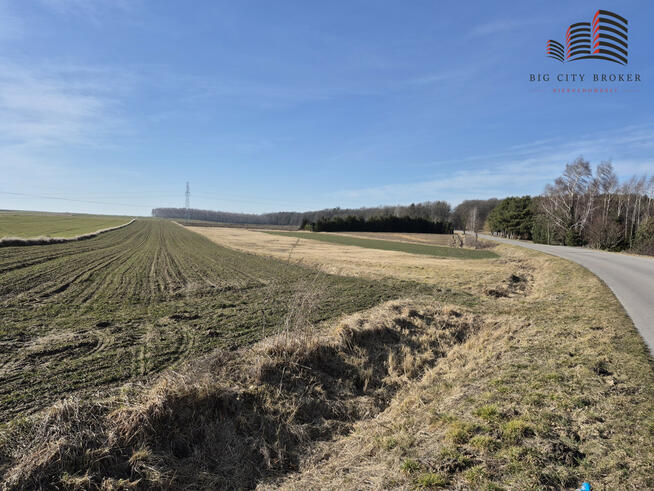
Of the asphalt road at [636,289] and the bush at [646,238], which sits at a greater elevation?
the bush at [646,238]

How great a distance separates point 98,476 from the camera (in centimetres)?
443

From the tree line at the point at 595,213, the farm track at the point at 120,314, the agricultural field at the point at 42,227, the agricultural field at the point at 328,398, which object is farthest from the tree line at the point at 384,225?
the agricultural field at the point at 328,398

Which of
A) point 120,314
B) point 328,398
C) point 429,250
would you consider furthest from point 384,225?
point 328,398

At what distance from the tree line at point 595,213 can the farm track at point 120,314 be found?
36209 millimetres

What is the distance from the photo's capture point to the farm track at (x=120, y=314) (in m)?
7.36

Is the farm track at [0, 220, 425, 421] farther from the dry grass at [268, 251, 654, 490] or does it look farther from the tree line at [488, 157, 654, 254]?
the tree line at [488, 157, 654, 254]

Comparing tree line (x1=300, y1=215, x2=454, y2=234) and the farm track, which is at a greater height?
tree line (x1=300, y1=215, x2=454, y2=234)

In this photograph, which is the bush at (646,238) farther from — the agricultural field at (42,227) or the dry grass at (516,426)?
the agricultural field at (42,227)

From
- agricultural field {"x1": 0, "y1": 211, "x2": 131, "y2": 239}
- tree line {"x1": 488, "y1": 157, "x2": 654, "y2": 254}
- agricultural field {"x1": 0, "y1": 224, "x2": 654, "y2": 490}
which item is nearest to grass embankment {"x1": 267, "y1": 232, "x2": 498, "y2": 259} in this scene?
tree line {"x1": 488, "y1": 157, "x2": 654, "y2": 254}

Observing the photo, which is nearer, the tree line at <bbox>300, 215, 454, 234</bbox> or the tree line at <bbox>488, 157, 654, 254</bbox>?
the tree line at <bbox>488, 157, 654, 254</bbox>

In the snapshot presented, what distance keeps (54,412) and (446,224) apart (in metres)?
109

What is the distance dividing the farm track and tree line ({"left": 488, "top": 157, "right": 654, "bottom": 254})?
3621 cm

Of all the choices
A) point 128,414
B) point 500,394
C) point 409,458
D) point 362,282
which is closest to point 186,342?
point 128,414

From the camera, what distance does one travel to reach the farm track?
24.1 ft
